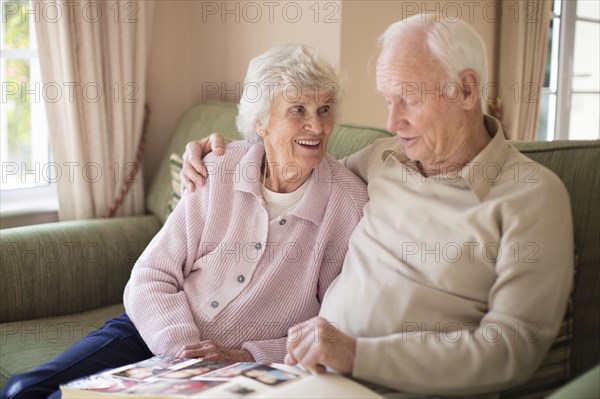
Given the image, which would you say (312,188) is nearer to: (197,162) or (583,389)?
(197,162)

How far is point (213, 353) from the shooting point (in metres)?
1.74

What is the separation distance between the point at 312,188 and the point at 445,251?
1.60 ft

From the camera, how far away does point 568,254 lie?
138 centimetres

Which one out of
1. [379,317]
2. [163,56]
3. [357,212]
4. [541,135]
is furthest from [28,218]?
[541,135]

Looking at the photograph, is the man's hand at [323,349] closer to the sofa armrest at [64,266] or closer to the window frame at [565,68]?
the sofa armrest at [64,266]

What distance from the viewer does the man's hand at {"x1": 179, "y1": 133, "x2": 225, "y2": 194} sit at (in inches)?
76.7

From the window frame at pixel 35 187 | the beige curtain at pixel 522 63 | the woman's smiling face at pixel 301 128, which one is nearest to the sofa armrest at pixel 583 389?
the woman's smiling face at pixel 301 128

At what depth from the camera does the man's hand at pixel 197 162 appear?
1949 mm

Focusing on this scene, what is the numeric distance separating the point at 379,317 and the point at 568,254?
0.39 metres

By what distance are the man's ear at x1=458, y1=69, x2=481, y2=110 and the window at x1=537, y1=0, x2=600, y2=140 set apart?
7.62 feet

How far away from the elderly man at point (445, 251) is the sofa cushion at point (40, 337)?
0.88m

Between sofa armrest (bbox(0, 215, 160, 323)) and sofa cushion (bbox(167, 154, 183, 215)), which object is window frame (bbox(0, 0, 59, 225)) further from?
sofa cushion (bbox(167, 154, 183, 215))

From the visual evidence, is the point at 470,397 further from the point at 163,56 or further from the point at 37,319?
the point at 163,56

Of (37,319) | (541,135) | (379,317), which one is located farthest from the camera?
(541,135)
